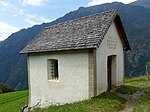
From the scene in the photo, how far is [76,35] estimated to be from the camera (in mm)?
19234

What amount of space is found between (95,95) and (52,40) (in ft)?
21.8

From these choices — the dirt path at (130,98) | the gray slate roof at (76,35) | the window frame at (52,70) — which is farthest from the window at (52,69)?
the dirt path at (130,98)

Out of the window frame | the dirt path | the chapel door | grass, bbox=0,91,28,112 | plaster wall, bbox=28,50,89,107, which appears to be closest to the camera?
the dirt path

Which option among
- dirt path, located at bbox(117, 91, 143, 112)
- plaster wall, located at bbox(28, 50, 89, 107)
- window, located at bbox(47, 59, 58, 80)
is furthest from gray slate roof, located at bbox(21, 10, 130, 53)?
dirt path, located at bbox(117, 91, 143, 112)

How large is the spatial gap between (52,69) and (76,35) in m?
3.81

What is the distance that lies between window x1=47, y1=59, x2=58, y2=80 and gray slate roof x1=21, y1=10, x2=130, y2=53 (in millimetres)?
1211

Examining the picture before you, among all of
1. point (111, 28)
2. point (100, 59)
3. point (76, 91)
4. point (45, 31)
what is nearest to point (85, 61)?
point (100, 59)

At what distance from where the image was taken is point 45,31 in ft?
79.8

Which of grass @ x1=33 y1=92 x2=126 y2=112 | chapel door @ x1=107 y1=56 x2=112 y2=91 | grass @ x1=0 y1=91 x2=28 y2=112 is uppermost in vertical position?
chapel door @ x1=107 y1=56 x2=112 y2=91

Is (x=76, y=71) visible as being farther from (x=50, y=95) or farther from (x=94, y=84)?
(x=50, y=95)

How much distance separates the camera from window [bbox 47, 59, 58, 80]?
20741 mm

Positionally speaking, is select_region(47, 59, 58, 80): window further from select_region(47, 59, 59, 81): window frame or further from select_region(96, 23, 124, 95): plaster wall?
select_region(96, 23, 124, 95): plaster wall

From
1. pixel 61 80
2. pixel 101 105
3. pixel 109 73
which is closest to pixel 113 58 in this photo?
pixel 109 73

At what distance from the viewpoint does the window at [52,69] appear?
68.0ft
